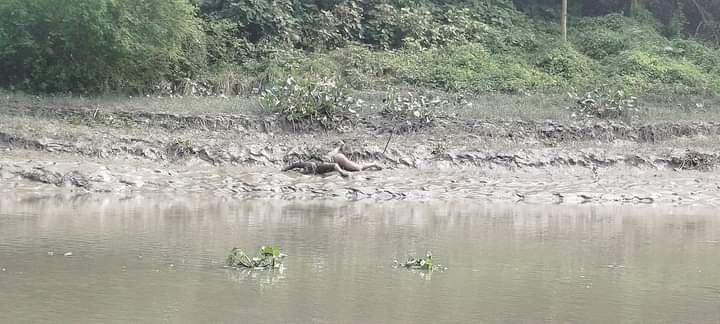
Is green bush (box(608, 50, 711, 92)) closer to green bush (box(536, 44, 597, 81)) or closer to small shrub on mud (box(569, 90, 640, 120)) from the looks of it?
green bush (box(536, 44, 597, 81))

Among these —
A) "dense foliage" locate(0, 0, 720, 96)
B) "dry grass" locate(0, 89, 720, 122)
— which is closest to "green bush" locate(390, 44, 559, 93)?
"dense foliage" locate(0, 0, 720, 96)

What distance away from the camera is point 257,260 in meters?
10.0

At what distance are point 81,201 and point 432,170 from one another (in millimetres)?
7801

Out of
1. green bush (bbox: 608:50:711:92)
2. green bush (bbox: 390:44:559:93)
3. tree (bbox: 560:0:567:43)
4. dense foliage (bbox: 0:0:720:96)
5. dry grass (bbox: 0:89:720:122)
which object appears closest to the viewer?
dry grass (bbox: 0:89:720:122)

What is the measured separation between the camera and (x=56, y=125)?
66.6 feet

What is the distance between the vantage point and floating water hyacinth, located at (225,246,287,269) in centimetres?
998

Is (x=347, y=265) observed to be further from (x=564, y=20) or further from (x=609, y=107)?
(x=564, y=20)

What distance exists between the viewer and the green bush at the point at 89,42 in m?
21.8


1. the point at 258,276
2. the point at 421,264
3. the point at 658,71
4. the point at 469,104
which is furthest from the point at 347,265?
the point at 658,71

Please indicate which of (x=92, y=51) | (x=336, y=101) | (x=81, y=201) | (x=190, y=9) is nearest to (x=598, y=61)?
(x=336, y=101)

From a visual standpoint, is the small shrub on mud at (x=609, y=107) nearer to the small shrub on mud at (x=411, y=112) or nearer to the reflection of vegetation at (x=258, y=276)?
the small shrub on mud at (x=411, y=112)

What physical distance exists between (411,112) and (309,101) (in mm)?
2497

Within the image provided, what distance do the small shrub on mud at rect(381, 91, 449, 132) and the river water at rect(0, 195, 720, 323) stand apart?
6160 mm

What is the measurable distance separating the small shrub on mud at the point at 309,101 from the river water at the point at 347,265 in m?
5.83
